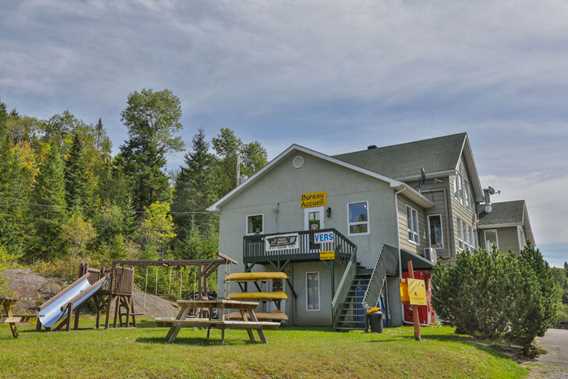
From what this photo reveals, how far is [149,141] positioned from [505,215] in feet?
106

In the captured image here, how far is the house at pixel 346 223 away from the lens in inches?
764

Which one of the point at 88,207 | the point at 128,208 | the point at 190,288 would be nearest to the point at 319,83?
the point at 190,288

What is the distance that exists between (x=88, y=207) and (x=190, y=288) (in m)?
15.0

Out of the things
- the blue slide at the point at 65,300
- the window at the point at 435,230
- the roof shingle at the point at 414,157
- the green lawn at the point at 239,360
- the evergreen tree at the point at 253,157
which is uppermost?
the evergreen tree at the point at 253,157

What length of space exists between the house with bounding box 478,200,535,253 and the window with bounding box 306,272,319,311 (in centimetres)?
1387

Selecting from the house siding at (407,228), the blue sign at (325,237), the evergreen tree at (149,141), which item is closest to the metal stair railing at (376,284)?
the blue sign at (325,237)


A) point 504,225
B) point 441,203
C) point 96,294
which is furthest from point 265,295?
point 504,225

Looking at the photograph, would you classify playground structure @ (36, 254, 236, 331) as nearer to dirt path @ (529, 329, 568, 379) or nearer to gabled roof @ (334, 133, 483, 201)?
dirt path @ (529, 329, 568, 379)

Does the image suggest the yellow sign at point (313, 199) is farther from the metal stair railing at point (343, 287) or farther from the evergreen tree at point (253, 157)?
the evergreen tree at point (253, 157)

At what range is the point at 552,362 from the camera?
13.8m

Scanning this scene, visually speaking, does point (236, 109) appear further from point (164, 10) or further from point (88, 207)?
point (88, 207)

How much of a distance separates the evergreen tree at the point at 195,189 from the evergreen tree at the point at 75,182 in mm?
8371

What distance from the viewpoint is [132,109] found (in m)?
48.4

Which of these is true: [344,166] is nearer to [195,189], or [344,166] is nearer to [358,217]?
[358,217]
